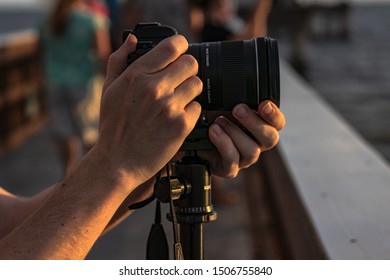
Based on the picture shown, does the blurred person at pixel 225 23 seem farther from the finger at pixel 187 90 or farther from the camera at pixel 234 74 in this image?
the finger at pixel 187 90

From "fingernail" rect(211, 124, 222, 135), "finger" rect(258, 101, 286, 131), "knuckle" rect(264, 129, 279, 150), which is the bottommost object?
"knuckle" rect(264, 129, 279, 150)

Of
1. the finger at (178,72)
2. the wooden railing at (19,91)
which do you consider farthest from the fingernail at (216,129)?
the wooden railing at (19,91)

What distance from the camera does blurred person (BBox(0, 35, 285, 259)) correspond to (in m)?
1.46

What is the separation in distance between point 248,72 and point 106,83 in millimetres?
341

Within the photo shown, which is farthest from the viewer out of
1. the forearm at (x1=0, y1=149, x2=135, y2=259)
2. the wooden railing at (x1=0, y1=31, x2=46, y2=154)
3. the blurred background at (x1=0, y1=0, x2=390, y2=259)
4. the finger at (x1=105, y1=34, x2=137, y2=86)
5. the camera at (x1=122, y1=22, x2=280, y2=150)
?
the wooden railing at (x1=0, y1=31, x2=46, y2=154)

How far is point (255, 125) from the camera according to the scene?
1741 millimetres

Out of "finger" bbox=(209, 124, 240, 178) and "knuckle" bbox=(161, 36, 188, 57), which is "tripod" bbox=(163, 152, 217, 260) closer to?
"finger" bbox=(209, 124, 240, 178)

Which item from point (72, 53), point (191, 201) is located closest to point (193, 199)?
point (191, 201)

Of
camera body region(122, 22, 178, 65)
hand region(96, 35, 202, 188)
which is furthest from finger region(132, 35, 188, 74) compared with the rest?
camera body region(122, 22, 178, 65)

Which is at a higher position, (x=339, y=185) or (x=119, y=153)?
(x=119, y=153)

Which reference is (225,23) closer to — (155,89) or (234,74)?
(234,74)

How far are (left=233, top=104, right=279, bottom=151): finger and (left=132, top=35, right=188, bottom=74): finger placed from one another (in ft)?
0.83

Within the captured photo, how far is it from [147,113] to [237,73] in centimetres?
37

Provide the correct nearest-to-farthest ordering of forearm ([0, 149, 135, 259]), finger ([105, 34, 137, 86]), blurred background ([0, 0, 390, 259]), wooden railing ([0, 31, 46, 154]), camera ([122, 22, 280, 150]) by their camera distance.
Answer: forearm ([0, 149, 135, 259])
finger ([105, 34, 137, 86])
camera ([122, 22, 280, 150])
blurred background ([0, 0, 390, 259])
wooden railing ([0, 31, 46, 154])
